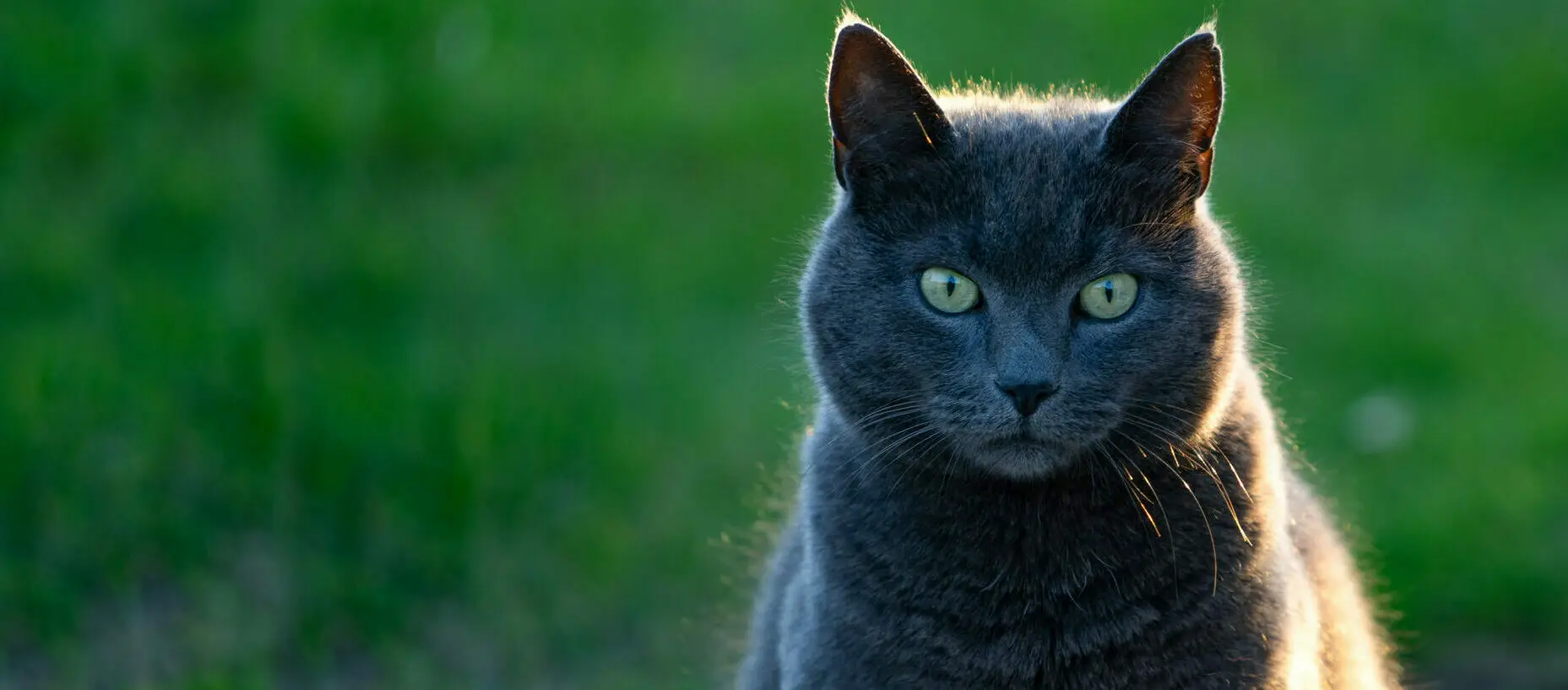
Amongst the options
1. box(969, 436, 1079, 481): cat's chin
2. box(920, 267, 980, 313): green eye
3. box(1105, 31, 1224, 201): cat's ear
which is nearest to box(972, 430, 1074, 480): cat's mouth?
box(969, 436, 1079, 481): cat's chin

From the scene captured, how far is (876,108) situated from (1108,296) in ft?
1.46

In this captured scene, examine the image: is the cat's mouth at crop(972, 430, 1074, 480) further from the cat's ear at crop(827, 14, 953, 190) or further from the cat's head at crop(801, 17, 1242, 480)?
the cat's ear at crop(827, 14, 953, 190)

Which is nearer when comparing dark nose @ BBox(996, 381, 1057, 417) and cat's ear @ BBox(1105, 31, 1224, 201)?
dark nose @ BBox(996, 381, 1057, 417)

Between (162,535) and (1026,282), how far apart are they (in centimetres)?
239

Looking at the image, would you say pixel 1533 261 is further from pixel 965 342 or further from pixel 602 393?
pixel 965 342

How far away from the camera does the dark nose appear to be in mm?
2104

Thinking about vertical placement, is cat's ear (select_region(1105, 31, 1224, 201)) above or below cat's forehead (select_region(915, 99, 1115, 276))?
above

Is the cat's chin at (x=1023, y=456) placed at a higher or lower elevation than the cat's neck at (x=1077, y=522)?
higher

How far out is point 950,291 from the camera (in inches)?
88.3

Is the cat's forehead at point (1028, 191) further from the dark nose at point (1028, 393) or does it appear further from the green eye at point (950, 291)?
the dark nose at point (1028, 393)

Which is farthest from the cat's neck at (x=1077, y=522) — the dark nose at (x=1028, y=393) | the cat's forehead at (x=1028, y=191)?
the cat's forehead at (x=1028, y=191)

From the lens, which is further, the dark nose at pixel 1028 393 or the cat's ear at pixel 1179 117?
the cat's ear at pixel 1179 117

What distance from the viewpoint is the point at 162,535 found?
365cm

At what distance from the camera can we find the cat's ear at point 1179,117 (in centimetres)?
222
